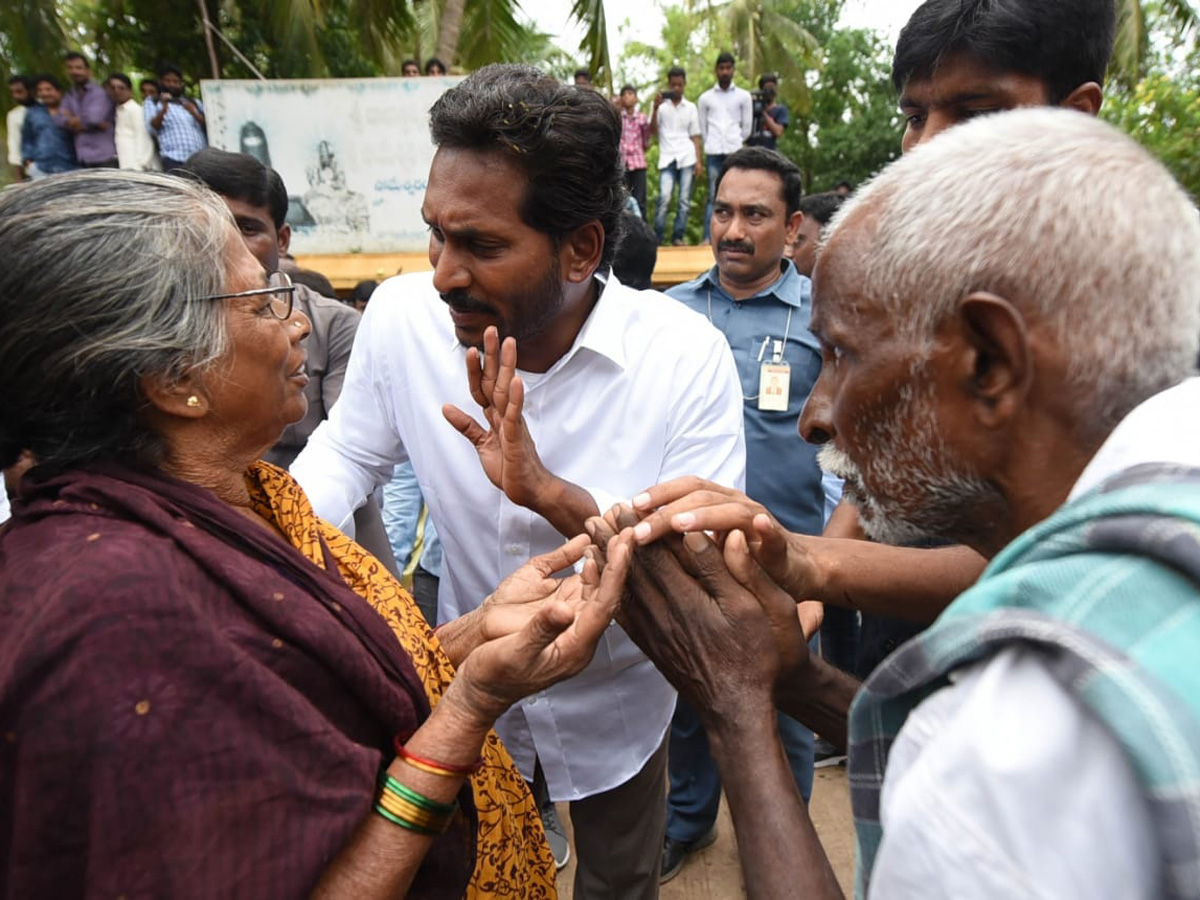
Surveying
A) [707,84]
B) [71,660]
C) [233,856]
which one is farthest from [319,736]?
[707,84]

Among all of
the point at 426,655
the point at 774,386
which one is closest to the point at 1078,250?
the point at 426,655

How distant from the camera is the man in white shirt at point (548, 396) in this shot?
6.63 feet

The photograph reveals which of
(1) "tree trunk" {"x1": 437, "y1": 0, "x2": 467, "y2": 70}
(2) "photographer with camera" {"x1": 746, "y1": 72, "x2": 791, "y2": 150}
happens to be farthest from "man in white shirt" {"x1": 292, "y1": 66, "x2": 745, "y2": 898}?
(1) "tree trunk" {"x1": 437, "y1": 0, "x2": 467, "y2": 70}

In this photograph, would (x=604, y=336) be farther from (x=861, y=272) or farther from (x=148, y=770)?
(x=148, y=770)

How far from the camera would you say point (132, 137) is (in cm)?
931

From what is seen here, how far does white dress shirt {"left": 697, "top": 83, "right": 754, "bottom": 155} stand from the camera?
10.8m

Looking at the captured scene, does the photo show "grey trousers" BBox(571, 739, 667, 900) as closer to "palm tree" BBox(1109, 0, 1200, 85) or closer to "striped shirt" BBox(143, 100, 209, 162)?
"striped shirt" BBox(143, 100, 209, 162)

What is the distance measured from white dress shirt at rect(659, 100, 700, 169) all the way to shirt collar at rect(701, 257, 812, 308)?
8031 mm

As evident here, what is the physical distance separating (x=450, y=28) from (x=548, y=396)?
1130 cm

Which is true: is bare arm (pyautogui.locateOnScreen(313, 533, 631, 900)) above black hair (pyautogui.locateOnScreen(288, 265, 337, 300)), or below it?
below

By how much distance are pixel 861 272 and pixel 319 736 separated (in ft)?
3.28

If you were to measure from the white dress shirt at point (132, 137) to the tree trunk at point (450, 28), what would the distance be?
4.15 m

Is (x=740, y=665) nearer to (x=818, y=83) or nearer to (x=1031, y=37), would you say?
(x=1031, y=37)

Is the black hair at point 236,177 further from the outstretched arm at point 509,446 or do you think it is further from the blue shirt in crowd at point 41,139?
the blue shirt in crowd at point 41,139
